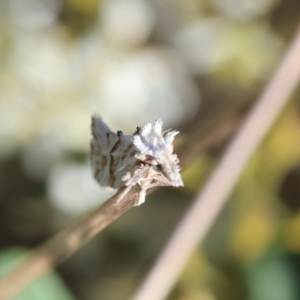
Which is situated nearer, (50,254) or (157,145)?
(157,145)

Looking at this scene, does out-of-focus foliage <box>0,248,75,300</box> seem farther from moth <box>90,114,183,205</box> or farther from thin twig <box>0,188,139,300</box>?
moth <box>90,114,183,205</box>

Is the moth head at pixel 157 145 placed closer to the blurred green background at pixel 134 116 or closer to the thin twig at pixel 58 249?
the thin twig at pixel 58 249

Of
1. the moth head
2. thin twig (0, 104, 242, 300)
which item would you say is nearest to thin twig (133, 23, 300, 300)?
thin twig (0, 104, 242, 300)

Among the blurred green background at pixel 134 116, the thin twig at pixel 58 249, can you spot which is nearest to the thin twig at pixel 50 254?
the thin twig at pixel 58 249

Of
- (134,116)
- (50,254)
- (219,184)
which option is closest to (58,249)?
(50,254)

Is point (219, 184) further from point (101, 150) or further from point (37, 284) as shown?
point (37, 284)
